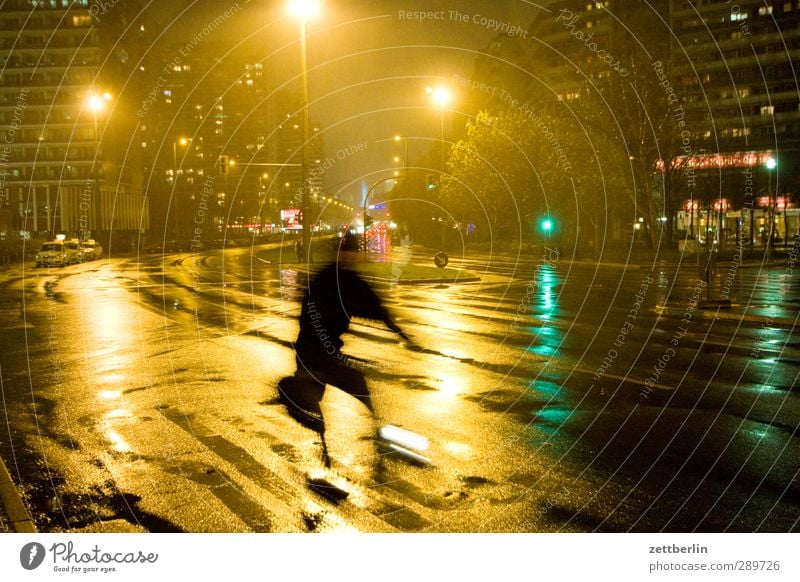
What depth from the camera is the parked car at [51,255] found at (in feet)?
175

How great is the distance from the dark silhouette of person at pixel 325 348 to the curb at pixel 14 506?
2.59 meters

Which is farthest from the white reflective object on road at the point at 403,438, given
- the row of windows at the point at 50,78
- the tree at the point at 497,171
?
the row of windows at the point at 50,78

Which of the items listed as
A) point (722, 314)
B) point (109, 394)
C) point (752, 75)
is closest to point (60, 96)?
point (752, 75)

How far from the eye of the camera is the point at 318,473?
23.5ft

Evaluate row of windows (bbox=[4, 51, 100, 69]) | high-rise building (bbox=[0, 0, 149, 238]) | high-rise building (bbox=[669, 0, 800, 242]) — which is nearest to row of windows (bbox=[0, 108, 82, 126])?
high-rise building (bbox=[0, 0, 149, 238])

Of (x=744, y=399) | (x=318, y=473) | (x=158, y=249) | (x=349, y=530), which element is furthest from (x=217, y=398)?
(x=158, y=249)

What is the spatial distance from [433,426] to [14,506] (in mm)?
4347

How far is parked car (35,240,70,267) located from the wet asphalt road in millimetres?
36557

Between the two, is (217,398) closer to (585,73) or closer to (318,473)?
(318,473)

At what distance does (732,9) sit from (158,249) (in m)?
79.1

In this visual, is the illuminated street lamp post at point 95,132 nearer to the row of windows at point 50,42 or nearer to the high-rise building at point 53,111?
the high-rise building at point 53,111

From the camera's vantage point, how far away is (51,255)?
53625 millimetres

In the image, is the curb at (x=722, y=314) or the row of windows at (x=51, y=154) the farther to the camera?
the row of windows at (x=51, y=154)

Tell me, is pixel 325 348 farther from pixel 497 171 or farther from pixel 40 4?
pixel 40 4
